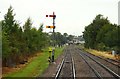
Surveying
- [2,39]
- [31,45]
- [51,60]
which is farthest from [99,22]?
[2,39]

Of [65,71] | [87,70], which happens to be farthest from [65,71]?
[87,70]

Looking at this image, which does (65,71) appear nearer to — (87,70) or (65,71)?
(65,71)

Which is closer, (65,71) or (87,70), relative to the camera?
(65,71)

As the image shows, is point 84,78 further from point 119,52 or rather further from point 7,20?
point 119,52

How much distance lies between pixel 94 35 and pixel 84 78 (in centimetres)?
9716

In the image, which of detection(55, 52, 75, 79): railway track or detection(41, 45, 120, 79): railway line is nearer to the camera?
detection(41, 45, 120, 79): railway line

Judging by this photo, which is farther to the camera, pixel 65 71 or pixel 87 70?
pixel 87 70

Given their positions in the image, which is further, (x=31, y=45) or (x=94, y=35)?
(x=94, y=35)

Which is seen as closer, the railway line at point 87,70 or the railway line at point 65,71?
the railway line at point 87,70

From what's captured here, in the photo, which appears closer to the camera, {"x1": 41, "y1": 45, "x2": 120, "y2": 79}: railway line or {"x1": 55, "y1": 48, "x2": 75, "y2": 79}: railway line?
{"x1": 41, "y1": 45, "x2": 120, "y2": 79}: railway line

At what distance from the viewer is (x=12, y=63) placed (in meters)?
37.6

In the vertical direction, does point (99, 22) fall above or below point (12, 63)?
above

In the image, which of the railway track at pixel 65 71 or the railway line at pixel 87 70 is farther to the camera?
the railway track at pixel 65 71

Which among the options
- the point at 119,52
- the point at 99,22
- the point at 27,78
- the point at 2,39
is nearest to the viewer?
the point at 27,78
